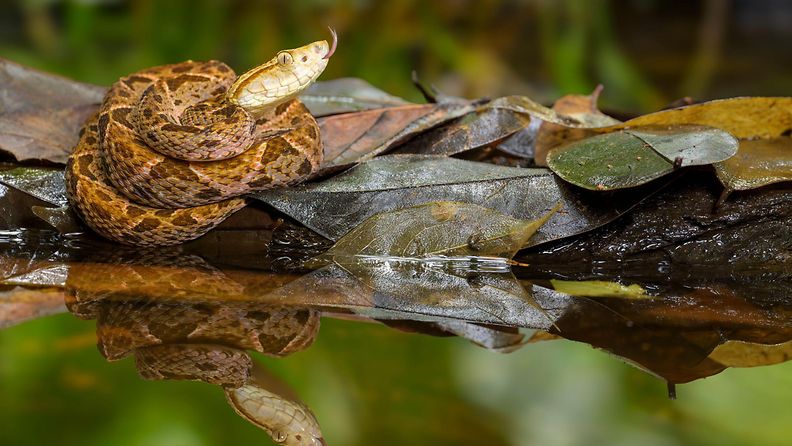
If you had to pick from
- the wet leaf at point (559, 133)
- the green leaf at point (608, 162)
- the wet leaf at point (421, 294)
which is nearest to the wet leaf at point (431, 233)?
the wet leaf at point (421, 294)

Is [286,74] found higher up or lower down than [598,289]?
higher up

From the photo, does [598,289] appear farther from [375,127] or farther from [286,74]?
[286,74]

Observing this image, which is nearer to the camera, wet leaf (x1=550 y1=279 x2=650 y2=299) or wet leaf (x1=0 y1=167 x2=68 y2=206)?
wet leaf (x1=550 y1=279 x2=650 y2=299)

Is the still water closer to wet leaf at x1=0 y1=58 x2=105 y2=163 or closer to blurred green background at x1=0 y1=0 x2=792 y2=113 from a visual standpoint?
wet leaf at x1=0 y1=58 x2=105 y2=163

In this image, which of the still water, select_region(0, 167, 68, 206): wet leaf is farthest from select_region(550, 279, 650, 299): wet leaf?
select_region(0, 167, 68, 206): wet leaf

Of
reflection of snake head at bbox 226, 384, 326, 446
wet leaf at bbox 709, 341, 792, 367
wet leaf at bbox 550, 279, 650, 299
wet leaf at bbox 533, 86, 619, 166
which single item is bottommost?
wet leaf at bbox 550, 279, 650, 299

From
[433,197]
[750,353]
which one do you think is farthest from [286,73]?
[750,353]

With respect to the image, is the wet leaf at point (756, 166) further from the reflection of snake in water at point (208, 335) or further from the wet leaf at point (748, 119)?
the reflection of snake in water at point (208, 335)
